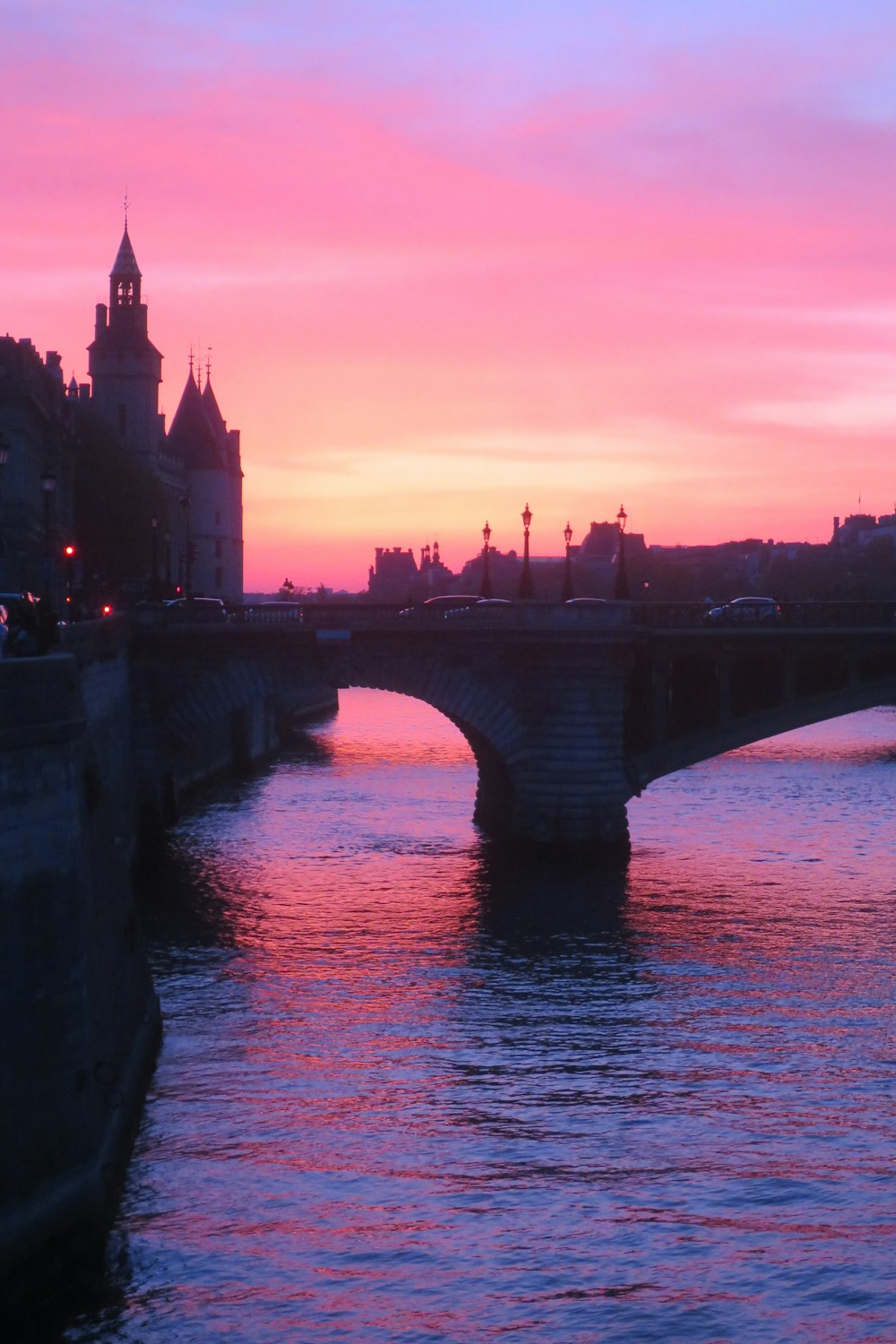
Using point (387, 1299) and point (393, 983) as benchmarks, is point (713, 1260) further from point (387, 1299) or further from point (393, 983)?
point (393, 983)

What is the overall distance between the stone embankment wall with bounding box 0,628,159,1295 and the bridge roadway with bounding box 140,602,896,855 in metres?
24.5

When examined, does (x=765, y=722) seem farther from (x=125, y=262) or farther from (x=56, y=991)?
(x=125, y=262)

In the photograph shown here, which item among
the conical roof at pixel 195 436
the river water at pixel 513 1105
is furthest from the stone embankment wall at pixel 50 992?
the conical roof at pixel 195 436

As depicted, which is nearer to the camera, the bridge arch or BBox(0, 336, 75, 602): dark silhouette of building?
the bridge arch

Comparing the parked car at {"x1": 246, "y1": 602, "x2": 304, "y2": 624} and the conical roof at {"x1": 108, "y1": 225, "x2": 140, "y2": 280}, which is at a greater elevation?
the conical roof at {"x1": 108, "y1": 225, "x2": 140, "y2": 280}

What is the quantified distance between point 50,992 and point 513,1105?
8.58 metres

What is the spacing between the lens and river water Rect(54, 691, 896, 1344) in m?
20.2

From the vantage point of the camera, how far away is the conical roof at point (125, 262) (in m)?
116

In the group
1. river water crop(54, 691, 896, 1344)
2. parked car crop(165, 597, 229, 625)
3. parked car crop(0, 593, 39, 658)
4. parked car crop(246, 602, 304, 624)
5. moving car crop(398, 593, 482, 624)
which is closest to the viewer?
river water crop(54, 691, 896, 1344)

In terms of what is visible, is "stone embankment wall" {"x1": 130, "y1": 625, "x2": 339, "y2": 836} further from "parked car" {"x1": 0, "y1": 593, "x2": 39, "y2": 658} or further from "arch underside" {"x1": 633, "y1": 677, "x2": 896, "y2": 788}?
"parked car" {"x1": 0, "y1": 593, "x2": 39, "y2": 658}

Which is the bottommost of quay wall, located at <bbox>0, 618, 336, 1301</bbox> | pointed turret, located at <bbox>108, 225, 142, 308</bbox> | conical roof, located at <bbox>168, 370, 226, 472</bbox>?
quay wall, located at <bbox>0, 618, 336, 1301</bbox>

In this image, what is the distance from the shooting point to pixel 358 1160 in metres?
24.0

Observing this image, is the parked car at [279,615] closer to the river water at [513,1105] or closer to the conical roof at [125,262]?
the river water at [513,1105]

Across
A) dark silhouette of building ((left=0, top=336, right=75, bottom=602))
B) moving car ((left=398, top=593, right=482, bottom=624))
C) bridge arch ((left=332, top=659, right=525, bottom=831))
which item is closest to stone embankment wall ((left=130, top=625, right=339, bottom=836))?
bridge arch ((left=332, top=659, right=525, bottom=831))
